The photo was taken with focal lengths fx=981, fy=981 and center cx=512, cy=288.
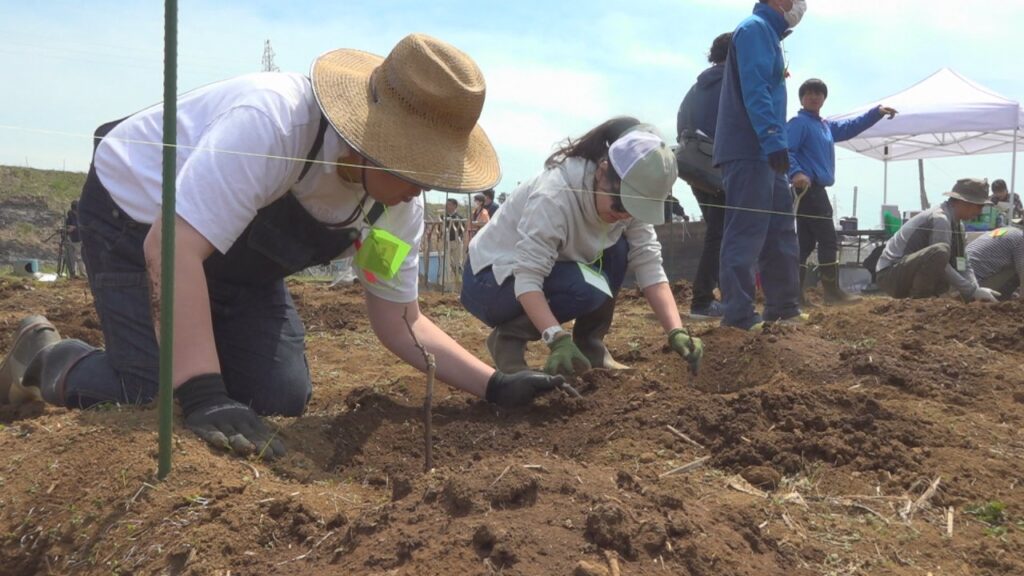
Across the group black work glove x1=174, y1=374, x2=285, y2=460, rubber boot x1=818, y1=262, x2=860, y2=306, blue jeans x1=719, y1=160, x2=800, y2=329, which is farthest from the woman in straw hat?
rubber boot x1=818, y1=262, x2=860, y2=306

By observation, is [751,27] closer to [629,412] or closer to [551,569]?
[629,412]

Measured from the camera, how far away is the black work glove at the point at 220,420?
2.28 meters

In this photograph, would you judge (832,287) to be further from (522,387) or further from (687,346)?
(522,387)

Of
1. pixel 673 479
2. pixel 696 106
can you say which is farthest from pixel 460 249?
pixel 673 479

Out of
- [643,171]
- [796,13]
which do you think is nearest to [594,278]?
[643,171]

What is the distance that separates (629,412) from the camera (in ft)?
9.42

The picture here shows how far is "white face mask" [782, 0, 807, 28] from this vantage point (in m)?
4.94

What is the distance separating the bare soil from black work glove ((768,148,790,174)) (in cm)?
140

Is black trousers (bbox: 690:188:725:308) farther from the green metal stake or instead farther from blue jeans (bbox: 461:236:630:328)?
the green metal stake

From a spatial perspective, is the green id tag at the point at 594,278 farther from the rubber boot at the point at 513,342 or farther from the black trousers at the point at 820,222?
the black trousers at the point at 820,222

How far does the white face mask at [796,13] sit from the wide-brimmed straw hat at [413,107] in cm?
287

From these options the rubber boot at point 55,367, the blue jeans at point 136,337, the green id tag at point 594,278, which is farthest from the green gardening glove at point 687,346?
the rubber boot at point 55,367

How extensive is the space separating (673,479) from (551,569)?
74 cm

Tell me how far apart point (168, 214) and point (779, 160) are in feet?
11.3
